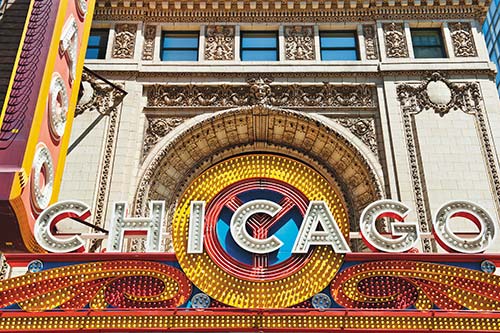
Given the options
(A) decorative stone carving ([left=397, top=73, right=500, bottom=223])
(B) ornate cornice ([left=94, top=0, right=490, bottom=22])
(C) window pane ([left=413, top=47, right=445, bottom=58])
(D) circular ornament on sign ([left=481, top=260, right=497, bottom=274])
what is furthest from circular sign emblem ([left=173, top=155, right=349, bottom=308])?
(C) window pane ([left=413, top=47, right=445, bottom=58])

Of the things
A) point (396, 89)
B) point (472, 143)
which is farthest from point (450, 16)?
point (472, 143)

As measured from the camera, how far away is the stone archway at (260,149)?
16.6 meters

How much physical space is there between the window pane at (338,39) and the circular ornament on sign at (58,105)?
9304 mm

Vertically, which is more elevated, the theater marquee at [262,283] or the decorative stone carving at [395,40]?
the decorative stone carving at [395,40]

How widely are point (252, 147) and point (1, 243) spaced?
8654mm

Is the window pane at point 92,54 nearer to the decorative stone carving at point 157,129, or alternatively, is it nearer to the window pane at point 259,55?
the decorative stone carving at point 157,129

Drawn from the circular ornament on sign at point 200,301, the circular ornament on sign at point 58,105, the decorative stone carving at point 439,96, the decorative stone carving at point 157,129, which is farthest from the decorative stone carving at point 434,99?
the circular ornament on sign at point 58,105

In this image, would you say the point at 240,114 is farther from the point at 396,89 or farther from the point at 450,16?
the point at 450,16

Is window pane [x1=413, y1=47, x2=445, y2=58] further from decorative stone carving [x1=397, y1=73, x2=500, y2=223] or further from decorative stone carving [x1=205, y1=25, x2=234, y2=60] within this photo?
decorative stone carving [x1=205, y1=25, x2=234, y2=60]

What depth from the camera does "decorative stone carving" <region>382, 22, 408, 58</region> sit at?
18.2 metres

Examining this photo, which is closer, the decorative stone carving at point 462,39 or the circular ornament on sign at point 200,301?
the circular ornament on sign at point 200,301

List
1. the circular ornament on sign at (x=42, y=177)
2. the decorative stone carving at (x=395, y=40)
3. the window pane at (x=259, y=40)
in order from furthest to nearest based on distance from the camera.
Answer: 1. the window pane at (x=259, y=40)
2. the decorative stone carving at (x=395, y=40)
3. the circular ornament on sign at (x=42, y=177)

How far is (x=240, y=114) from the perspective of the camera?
1744 cm

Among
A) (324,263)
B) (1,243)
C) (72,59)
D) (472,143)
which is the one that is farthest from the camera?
(472,143)
